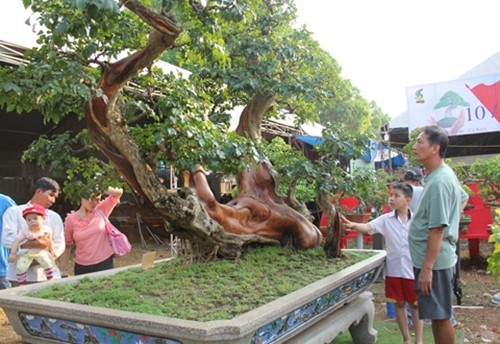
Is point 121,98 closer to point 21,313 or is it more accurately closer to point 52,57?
point 52,57

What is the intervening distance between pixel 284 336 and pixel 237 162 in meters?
0.99

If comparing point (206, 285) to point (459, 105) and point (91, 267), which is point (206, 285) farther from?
point (459, 105)

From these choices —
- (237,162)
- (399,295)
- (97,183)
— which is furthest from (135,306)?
(399,295)

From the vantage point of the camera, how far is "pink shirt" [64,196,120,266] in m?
3.49

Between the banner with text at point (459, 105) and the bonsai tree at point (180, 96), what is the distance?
6086 millimetres

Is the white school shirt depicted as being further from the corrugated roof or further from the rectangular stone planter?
the corrugated roof

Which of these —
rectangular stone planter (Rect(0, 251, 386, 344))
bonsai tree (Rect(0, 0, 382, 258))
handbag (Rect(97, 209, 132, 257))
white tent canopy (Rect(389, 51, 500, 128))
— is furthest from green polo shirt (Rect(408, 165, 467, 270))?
white tent canopy (Rect(389, 51, 500, 128))

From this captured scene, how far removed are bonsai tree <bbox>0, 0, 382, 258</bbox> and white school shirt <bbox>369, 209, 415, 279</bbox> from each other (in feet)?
1.95

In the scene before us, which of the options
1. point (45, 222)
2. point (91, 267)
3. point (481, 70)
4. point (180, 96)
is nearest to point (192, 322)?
point (180, 96)

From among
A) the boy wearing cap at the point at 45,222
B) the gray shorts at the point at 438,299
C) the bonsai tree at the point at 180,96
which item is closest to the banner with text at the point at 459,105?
the bonsai tree at the point at 180,96

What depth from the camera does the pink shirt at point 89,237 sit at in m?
3.49

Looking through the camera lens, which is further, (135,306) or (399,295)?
(399,295)

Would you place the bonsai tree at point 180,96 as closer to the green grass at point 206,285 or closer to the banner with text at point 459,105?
the green grass at point 206,285

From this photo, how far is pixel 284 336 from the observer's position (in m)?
2.21
